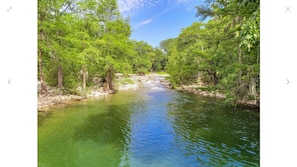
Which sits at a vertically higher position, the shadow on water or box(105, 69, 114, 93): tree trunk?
box(105, 69, 114, 93): tree trunk

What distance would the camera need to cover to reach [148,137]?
297 inches

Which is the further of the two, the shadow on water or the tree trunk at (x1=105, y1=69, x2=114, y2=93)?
the tree trunk at (x1=105, y1=69, x2=114, y2=93)

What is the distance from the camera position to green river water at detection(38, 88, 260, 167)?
5676 mm

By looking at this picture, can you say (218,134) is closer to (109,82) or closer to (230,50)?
(230,50)

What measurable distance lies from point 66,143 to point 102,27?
1375 cm

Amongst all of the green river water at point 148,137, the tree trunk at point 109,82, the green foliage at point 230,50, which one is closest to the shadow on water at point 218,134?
the green river water at point 148,137

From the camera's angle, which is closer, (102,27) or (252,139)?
(252,139)

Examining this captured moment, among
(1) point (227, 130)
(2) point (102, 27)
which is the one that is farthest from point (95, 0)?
(1) point (227, 130)

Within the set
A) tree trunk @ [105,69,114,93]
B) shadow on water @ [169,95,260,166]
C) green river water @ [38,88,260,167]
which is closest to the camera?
green river water @ [38,88,260,167]

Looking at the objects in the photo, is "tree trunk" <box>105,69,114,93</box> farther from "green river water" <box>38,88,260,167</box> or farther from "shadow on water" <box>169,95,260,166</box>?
"shadow on water" <box>169,95,260,166</box>

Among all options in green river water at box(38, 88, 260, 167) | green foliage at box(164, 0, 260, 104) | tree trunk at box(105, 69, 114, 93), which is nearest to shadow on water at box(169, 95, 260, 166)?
green river water at box(38, 88, 260, 167)

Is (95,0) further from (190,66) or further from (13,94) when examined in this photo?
(13,94)

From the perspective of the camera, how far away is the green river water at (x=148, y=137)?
5.68 meters
